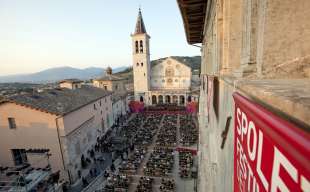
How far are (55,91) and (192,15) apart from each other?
64.4ft

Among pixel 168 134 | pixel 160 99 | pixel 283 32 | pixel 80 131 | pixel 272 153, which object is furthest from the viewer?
pixel 160 99

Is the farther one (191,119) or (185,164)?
(191,119)

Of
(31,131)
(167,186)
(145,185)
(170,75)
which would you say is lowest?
(167,186)

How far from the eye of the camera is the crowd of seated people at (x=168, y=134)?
971 inches

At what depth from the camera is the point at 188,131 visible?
27734 millimetres

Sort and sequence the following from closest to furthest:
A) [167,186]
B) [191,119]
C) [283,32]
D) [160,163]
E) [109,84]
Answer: [283,32]
[167,186]
[160,163]
[191,119]
[109,84]

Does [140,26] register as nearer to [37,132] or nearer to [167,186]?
[37,132]

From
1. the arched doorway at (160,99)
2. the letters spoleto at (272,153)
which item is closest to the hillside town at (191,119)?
the letters spoleto at (272,153)

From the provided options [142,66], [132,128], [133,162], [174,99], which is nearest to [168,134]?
[132,128]

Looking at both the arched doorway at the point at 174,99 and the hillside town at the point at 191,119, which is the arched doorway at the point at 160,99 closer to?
the hillside town at the point at 191,119

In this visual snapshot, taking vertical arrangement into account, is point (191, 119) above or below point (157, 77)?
below

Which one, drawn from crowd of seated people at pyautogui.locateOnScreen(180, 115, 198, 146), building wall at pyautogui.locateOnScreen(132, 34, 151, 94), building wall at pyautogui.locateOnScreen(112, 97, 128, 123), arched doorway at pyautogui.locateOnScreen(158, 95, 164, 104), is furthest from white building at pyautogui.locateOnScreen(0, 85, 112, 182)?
arched doorway at pyautogui.locateOnScreen(158, 95, 164, 104)

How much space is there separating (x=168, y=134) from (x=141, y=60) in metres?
20.8

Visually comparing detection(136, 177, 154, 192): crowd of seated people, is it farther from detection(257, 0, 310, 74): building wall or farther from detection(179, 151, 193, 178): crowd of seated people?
detection(257, 0, 310, 74): building wall
